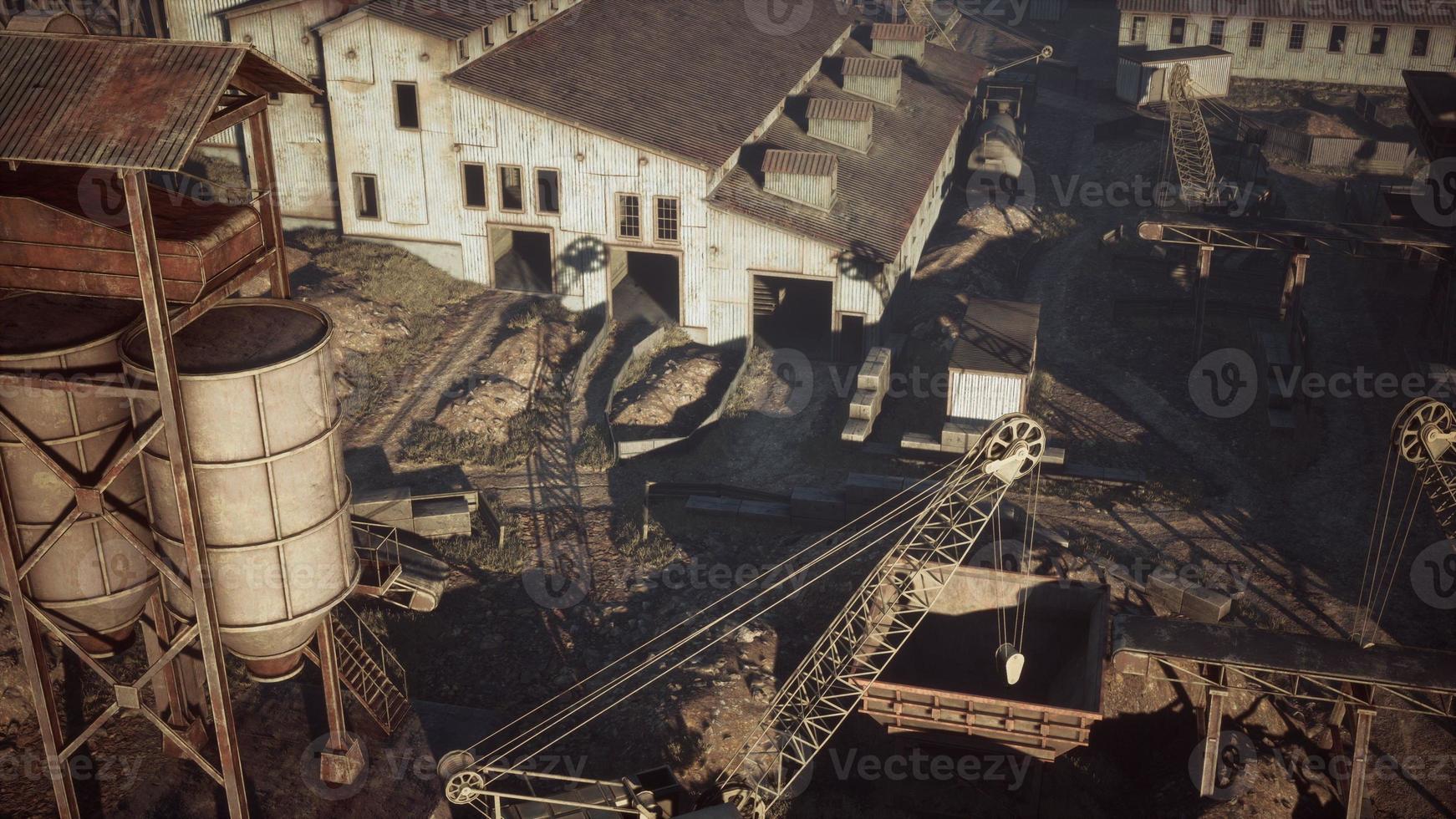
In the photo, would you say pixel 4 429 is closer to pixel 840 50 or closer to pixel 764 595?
pixel 764 595

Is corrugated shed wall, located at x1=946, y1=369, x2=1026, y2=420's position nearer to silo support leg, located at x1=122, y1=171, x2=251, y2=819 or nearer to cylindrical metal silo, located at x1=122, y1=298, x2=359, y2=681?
cylindrical metal silo, located at x1=122, y1=298, x2=359, y2=681

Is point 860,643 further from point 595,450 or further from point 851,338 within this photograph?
point 851,338

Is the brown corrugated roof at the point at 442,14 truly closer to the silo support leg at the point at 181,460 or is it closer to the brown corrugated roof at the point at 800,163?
the brown corrugated roof at the point at 800,163

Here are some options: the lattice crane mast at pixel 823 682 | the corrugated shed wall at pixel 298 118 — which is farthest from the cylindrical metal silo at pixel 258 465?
the corrugated shed wall at pixel 298 118

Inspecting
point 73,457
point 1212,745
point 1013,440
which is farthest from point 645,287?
point 73,457

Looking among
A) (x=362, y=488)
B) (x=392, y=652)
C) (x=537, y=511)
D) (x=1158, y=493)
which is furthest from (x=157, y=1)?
(x=1158, y=493)
